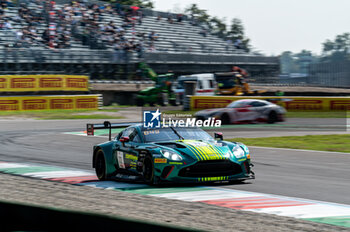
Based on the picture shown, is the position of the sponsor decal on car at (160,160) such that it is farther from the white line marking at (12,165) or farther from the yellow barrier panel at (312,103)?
the yellow barrier panel at (312,103)

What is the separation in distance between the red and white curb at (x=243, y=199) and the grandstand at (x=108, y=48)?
78.6 ft

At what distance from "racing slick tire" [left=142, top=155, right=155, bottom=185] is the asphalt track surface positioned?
119cm

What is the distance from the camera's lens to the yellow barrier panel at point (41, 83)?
30.5 metres

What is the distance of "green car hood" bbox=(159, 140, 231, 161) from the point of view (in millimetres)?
8234

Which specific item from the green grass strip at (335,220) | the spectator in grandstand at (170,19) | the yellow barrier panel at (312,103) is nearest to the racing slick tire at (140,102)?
the yellow barrier panel at (312,103)

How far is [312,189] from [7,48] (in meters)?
26.7

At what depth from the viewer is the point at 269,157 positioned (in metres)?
12.8

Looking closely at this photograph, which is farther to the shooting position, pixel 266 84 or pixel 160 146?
pixel 266 84

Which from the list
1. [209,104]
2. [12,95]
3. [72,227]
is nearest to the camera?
[72,227]

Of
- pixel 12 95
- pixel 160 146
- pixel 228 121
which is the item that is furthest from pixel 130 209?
pixel 12 95

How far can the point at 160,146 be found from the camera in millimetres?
8477

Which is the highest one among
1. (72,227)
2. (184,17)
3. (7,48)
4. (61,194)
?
(184,17)

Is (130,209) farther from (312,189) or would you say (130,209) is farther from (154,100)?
(154,100)

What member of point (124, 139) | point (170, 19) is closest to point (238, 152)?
point (124, 139)
